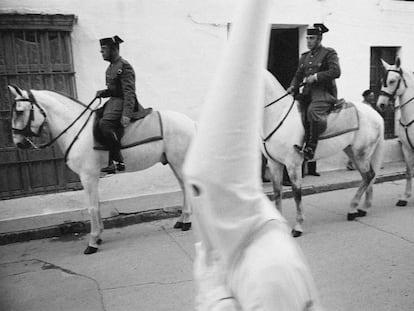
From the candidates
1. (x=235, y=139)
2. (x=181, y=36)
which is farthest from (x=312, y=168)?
(x=235, y=139)

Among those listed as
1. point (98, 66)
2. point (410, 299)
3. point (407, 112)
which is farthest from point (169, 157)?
point (407, 112)

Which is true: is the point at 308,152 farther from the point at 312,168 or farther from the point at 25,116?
the point at 25,116

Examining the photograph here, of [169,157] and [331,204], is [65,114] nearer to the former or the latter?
[169,157]

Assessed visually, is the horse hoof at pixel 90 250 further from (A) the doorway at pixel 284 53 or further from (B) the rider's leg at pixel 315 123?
(A) the doorway at pixel 284 53

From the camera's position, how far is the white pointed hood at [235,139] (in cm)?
123

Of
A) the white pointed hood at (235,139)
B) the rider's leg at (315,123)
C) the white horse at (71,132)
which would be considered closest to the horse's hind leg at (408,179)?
the rider's leg at (315,123)

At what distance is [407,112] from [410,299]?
371cm

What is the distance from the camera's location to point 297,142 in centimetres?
524

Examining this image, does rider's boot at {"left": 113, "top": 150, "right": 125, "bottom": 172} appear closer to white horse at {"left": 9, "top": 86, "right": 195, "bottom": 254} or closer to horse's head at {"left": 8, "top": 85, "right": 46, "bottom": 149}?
white horse at {"left": 9, "top": 86, "right": 195, "bottom": 254}

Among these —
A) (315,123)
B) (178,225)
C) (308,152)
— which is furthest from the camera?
(178,225)

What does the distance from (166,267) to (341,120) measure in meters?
3.29

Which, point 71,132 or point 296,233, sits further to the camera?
point 296,233

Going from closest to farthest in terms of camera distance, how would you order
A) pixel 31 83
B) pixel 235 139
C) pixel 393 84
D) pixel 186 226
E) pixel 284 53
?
pixel 235 139 → pixel 186 226 → pixel 393 84 → pixel 31 83 → pixel 284 53

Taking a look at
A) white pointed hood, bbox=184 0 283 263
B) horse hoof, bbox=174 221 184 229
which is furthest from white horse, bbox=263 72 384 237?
white pointed hood, bbox=184 0 283 263
